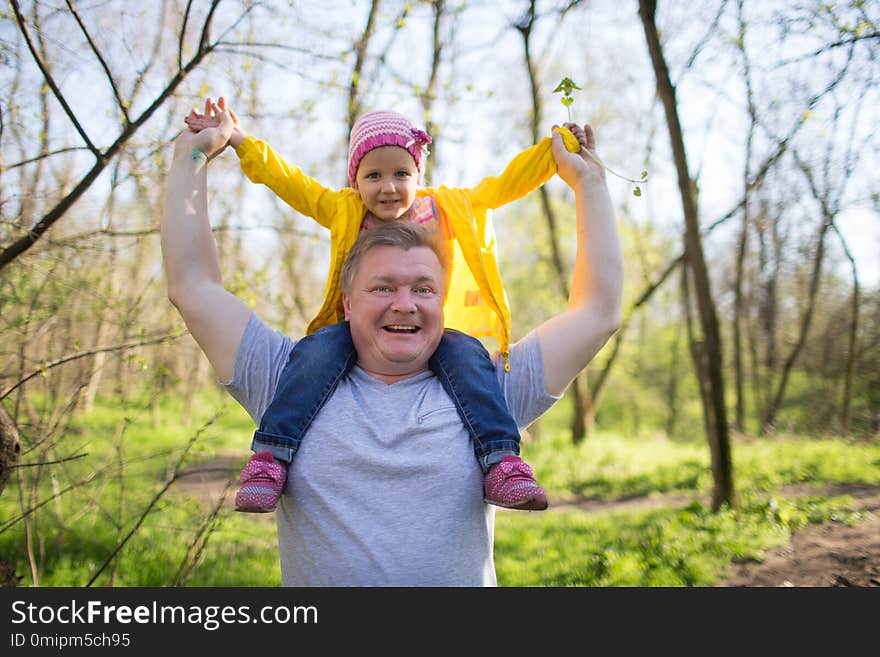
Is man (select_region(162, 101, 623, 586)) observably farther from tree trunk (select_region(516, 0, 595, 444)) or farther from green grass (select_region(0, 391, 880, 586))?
tree trunk (select_region(516, 0, 595, 444))

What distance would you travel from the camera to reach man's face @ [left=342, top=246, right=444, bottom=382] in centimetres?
186

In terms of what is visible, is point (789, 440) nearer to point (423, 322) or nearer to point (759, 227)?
point (759, 227)

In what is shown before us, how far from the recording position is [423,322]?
6.17ft

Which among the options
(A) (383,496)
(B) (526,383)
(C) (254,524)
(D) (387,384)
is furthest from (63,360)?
(C) (254,524)

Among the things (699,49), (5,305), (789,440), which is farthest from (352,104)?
(789,440)

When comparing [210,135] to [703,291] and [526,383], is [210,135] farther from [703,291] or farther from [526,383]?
[703,291]

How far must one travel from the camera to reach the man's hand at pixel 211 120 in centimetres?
210

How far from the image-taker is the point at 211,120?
2.15 m

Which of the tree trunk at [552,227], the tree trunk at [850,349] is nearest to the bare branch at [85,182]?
the tree trunk at [552,227]

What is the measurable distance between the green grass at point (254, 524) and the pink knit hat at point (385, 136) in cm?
166

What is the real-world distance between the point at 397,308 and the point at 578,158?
82cm

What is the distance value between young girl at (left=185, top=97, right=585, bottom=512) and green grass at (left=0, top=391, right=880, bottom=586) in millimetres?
1485

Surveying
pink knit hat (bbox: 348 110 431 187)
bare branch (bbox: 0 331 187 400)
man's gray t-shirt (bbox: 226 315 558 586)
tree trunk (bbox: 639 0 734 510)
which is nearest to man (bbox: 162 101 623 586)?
man's gray t-shirt (bbox: 226 315 558 586)

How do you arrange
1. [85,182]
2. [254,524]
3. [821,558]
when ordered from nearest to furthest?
[85,182], [821,558], [254,524]
